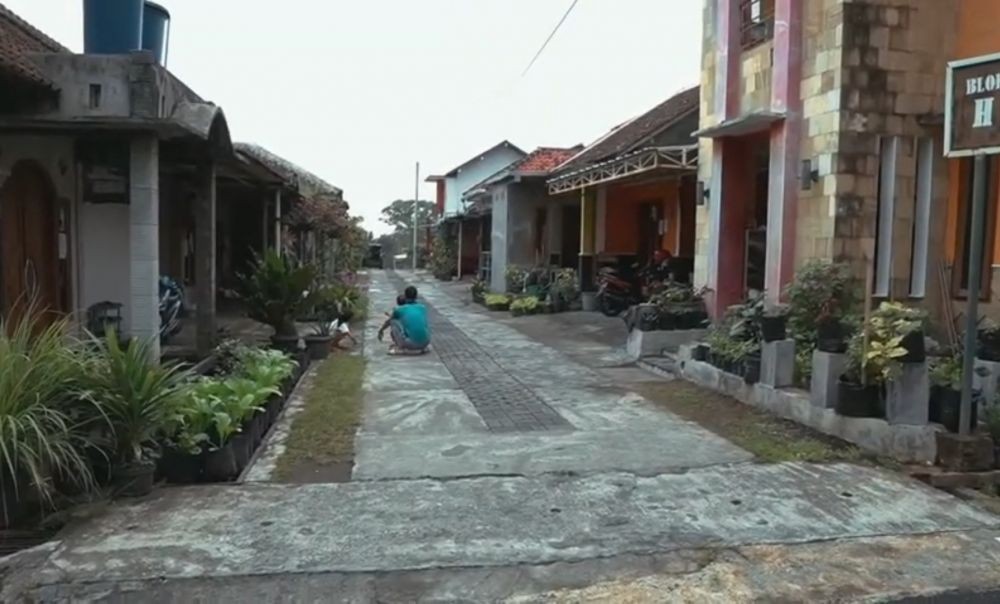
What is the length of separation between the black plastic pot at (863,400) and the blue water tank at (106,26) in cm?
684

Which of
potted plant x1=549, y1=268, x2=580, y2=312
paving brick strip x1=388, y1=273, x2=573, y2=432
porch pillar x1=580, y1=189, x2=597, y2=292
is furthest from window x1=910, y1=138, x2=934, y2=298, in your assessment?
potted plant x1=549, y1=268, x2=580, y2=312

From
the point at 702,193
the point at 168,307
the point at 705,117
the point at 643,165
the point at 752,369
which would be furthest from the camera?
the point at 643,165

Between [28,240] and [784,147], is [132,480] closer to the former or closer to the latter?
[28,240]

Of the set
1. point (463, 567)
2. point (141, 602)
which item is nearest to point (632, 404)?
point (463, 567)

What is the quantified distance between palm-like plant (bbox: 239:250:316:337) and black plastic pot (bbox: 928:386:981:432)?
22.6 ft

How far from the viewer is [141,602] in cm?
361

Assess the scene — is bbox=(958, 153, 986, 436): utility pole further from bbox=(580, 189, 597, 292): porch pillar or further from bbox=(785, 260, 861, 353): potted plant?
bbox=(580, 189, 597, 292): porch pillar

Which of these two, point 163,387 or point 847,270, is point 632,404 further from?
point 163,387

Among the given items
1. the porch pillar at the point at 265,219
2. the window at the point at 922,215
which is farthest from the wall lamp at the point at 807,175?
the porch pillar at the point at 265,219

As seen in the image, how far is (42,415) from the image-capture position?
4.53 metres

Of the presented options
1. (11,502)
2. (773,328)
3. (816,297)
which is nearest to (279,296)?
(11,502)

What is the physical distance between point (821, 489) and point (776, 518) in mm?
737

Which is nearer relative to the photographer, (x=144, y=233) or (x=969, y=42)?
(x=144, y=233)

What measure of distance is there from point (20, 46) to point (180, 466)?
14.5ft
